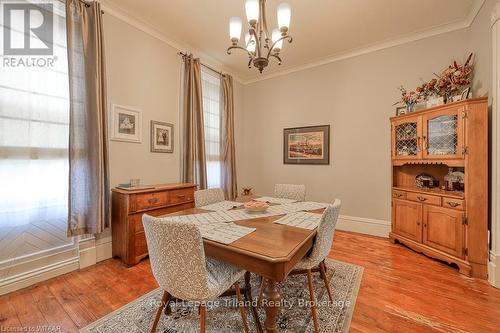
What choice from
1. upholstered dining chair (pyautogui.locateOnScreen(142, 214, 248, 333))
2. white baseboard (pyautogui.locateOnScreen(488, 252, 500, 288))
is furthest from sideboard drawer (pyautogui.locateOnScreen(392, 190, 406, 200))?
upholstered dining chair (pyautogui.locateOnScreen(142, 214, 248, 333))

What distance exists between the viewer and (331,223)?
147 cm

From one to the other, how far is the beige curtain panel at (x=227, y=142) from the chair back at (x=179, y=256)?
297cm

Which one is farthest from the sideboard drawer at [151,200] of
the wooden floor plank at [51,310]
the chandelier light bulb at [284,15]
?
the chandelier light bulb at [284,15]

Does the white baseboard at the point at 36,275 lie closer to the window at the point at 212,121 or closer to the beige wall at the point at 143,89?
the beige wall at the point at 143,89

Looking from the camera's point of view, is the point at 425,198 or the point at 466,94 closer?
the point at 466,94

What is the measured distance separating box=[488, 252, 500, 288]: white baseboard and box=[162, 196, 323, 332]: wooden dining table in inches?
77.9

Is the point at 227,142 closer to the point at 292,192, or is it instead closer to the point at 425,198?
the point at 292,192

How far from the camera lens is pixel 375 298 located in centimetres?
180

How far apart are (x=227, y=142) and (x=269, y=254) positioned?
330cm

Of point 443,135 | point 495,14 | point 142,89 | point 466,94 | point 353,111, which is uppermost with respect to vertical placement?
point 495,14

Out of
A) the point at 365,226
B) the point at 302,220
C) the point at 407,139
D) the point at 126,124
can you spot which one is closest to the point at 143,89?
the point at 126,124

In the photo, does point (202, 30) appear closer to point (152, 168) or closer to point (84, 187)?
point (152, 168)

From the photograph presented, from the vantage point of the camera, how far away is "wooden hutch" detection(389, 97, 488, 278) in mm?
2141

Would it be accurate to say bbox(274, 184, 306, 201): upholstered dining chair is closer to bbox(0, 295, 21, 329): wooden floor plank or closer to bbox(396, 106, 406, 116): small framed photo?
bbox(396, 106, 406, 116): small framed photo
